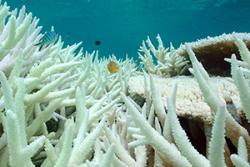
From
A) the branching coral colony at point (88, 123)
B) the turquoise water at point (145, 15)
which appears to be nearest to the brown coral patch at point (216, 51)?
the branching coral colony at point (88, 123)

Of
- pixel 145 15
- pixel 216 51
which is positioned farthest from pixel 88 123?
pixel 145 15

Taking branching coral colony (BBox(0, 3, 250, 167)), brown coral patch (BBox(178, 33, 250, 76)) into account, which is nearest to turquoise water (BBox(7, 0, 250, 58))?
brown coral patch (BBox(178, 33, 250, 76))

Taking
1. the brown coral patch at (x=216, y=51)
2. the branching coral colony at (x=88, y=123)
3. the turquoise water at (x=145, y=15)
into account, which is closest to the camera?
the branching coral colony at (x=88, y=123)

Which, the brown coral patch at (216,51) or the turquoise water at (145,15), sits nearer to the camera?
the brown coral patch at (216,51)

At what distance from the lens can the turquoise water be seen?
36656 millimetres

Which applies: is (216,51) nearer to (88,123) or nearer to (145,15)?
(88,123)

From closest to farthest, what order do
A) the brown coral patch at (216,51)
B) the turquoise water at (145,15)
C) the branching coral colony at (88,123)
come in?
the branching coral colony at (88,123), the brown coral patch at (216,51), the turquoise water at (145,15)

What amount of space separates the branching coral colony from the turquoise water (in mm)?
23546

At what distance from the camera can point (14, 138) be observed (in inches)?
47.7

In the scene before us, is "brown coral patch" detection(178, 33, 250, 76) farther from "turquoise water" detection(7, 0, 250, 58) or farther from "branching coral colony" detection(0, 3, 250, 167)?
"turquoise water" detection(7, 0, 250, 58)

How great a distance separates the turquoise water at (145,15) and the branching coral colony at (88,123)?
77.2 feet

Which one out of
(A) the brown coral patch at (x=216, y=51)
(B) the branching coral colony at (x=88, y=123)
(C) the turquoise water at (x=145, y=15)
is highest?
(C) the turquoise water at (x=145, y=15)

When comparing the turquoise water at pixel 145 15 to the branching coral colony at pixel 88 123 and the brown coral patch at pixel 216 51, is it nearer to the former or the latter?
the brown coral patch at pixel 216 51

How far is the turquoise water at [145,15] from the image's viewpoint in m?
36.7
